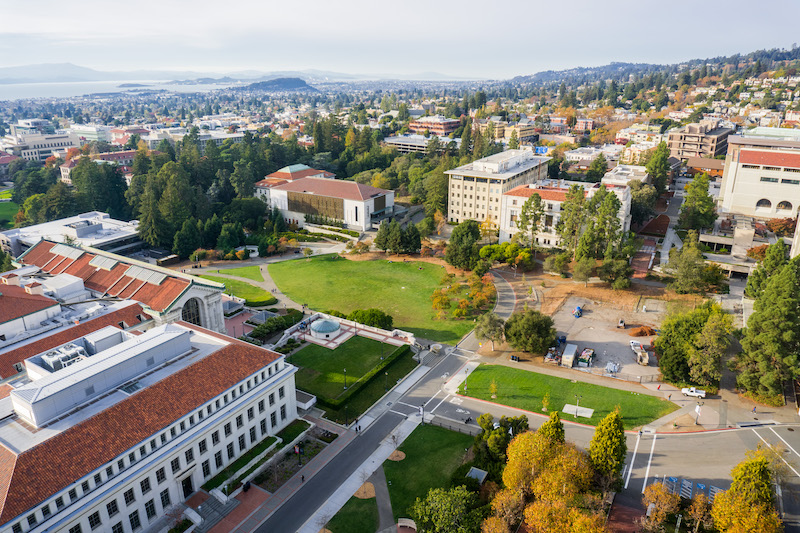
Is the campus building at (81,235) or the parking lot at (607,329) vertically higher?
the campus building at (81,235)

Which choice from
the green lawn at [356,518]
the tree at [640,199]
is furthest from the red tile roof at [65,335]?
the tree at [640,199]

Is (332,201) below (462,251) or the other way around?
the other way around

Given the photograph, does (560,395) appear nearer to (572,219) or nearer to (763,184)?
(572,219)

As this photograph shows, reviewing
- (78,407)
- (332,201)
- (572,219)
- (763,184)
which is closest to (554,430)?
(78,407)

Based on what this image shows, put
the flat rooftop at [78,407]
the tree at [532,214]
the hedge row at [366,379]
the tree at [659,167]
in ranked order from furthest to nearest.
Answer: the tree at [659,167]
the tree at [532,214]
the hedge row at [366,379]
the flat rooftop at [78,407]

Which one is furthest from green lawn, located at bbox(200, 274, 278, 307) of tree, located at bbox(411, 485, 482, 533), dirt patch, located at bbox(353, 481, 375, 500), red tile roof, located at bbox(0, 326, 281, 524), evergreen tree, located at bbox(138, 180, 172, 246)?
tree, located at bbox(411, 485, 482, 533)

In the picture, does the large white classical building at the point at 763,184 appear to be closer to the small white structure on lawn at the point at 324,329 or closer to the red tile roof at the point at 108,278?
the small white structure on lawn at the point at 324,329

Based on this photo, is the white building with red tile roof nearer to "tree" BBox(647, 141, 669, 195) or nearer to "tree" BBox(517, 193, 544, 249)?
"tree" BBox(517, 193, 544, 249)
